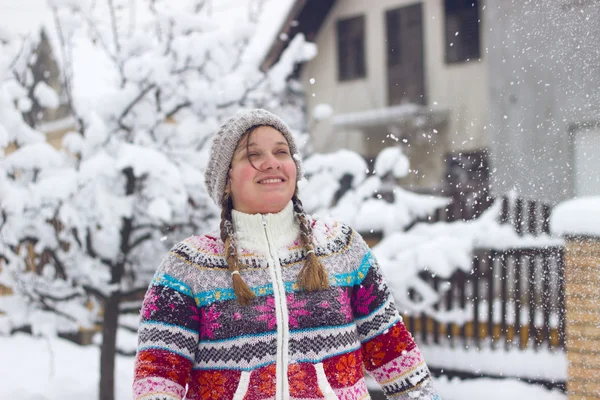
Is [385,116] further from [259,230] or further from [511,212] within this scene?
[259,230]

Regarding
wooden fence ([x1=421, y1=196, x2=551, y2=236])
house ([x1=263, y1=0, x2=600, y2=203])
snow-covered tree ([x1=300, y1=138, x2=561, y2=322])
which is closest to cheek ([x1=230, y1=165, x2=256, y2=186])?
wooden fence ([x1=421, y1=196, x2=551, y2=236])

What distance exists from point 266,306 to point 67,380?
3928 mm

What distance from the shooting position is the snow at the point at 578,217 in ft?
7.24

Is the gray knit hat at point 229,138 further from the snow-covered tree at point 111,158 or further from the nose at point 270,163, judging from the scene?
the snow-covered tree at point 111,158

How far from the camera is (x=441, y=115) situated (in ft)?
28.0

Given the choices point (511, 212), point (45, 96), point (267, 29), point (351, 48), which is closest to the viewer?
point (45, 96)

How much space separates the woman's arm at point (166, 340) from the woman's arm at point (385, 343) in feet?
1.42

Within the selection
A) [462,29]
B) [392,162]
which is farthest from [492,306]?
[462,29]

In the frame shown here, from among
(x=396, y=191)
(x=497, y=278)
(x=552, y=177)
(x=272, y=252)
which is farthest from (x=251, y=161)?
(x=497, y=278)

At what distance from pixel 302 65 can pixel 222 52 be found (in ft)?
18.8

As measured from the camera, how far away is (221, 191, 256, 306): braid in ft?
4.34

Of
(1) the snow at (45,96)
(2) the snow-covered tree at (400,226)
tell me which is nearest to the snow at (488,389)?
(2) the snow-covered tree at (400,226)

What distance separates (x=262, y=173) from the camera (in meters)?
1.45

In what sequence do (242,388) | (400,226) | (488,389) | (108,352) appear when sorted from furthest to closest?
1. (400,226)
2. (488,389)
3. (108,352)
4. (242,388)
